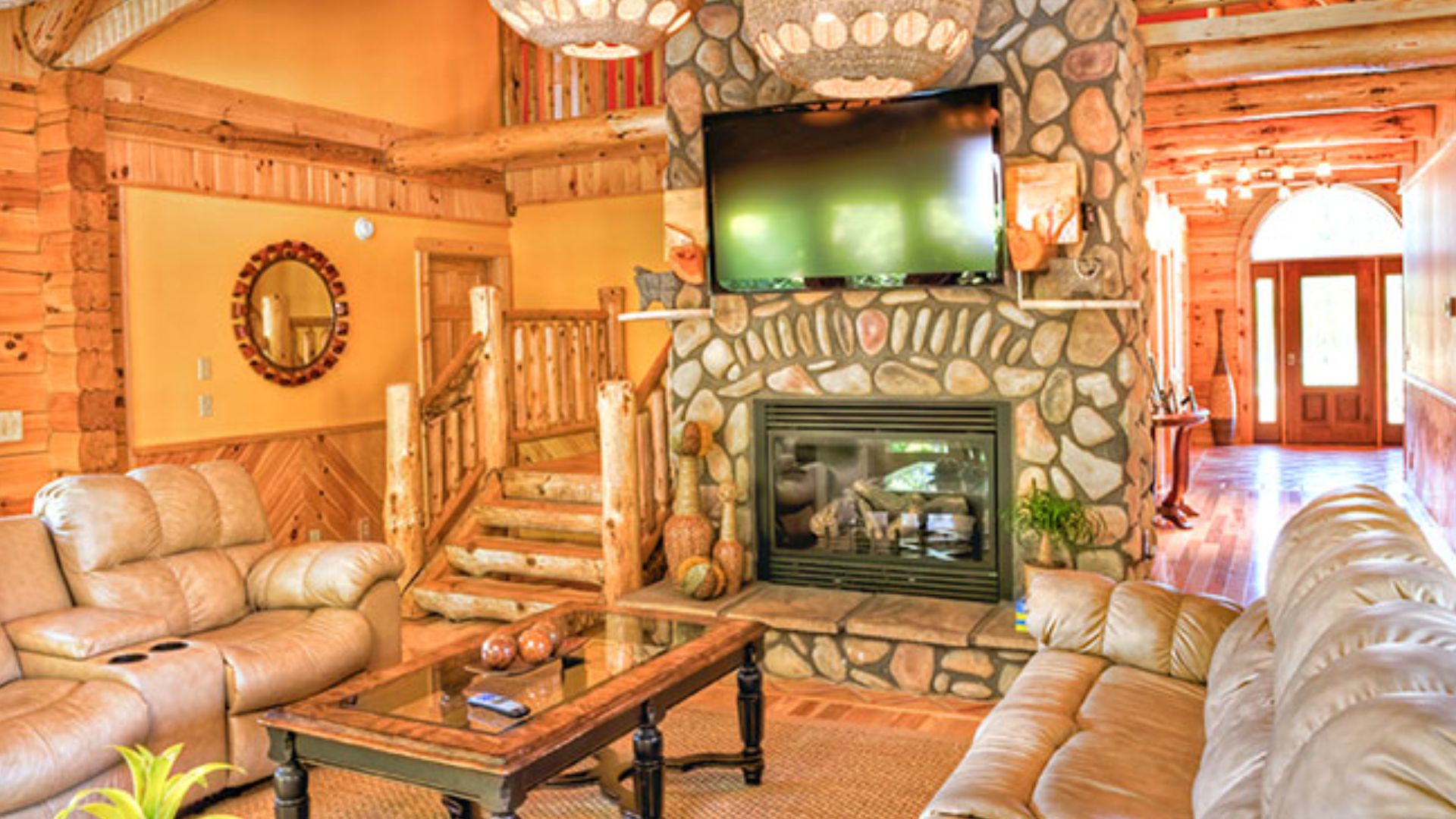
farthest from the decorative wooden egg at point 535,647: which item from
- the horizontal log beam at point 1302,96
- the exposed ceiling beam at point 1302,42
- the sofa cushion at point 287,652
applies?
the horizontal log beam at point 1302,96

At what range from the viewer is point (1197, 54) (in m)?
5.67

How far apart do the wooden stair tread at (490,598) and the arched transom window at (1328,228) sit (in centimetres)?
1046

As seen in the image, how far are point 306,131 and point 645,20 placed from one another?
16.7ft

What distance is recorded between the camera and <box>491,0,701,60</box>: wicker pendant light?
2693 mm

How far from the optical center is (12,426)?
578cm

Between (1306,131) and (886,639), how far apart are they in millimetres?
5945

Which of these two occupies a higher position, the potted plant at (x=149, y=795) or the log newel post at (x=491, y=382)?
the log newel post at (x=491, y=382)

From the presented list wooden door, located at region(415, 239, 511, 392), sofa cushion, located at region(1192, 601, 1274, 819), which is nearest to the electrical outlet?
wooden door, located at region(415, 239, 511, 392)

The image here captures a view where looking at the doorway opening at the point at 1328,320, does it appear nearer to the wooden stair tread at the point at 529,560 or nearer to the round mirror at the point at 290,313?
the wooden stair tread at the point at 529,560

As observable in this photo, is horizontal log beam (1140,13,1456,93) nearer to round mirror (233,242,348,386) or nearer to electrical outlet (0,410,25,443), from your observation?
round mirror (233,242,348,386)

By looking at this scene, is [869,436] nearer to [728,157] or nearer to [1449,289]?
[728,157]

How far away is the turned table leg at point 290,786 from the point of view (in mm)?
3105

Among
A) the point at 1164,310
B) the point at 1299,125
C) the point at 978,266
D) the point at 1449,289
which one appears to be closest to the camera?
the point at 978,266

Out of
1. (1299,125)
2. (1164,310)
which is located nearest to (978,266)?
(1299,125)
